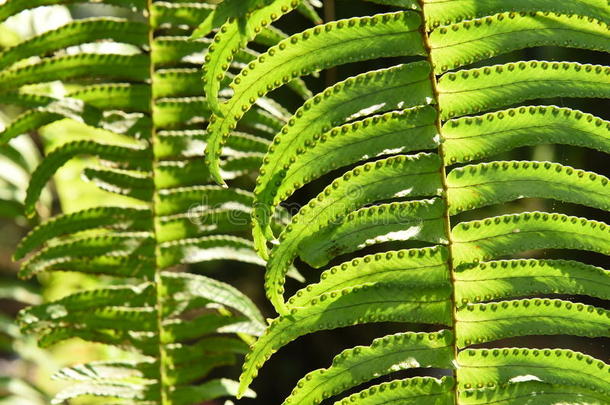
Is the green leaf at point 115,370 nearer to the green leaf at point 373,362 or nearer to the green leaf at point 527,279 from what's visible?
the green leaf at point 373,362

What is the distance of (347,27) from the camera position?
32.1 inches

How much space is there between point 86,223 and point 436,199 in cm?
67

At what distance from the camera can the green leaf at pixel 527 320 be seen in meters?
0.85

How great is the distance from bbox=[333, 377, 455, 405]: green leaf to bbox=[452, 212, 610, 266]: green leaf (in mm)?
150

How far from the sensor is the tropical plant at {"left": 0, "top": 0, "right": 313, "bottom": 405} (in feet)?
3.91

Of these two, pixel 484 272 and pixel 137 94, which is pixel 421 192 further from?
pixel 137 94

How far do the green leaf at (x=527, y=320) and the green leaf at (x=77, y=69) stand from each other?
70 centimetres

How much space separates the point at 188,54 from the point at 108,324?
489mm

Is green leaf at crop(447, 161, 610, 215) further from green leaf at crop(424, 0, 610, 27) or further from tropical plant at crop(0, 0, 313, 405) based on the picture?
tropical plant at crop(0, 0, 313, 405)

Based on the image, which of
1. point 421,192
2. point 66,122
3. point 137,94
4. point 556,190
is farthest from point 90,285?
point 556,190

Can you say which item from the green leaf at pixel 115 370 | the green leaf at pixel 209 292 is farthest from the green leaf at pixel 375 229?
the green leaf at pixel 115 370

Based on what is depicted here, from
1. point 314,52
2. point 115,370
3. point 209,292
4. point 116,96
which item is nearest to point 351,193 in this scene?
point 314,52

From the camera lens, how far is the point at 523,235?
86 centimetres

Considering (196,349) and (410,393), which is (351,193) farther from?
(196,349)
